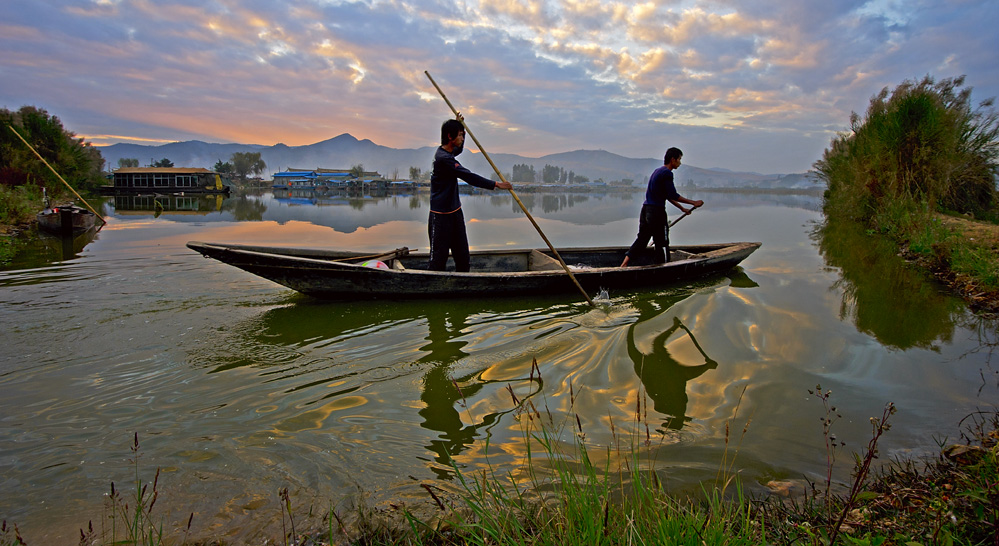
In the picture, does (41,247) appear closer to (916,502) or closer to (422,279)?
(422,279)

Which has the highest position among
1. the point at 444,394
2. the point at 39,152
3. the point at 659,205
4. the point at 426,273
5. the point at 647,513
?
the point at 39,152

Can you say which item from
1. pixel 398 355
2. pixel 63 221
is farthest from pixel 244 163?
pixel 398 355

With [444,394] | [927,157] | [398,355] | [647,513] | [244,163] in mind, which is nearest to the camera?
[647,513]

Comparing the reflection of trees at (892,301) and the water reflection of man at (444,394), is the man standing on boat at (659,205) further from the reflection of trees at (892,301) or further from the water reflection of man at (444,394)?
the water reflection of man at (444,394)

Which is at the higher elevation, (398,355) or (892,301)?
(892,301)

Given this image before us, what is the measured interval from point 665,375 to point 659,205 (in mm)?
3567

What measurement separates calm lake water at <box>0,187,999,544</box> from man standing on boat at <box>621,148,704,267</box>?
89cm

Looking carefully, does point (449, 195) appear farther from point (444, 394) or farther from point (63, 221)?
point (63, 221)

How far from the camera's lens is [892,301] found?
5.80 metres

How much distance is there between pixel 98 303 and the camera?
5000mm

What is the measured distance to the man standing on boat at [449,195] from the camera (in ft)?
17.0

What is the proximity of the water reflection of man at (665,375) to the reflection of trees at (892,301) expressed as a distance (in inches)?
83.1

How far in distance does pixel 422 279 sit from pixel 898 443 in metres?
4.16

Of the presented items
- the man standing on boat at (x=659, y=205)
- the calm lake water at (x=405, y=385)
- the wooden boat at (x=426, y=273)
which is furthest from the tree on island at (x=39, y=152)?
the man standing on boat at (x=659, y=205)
